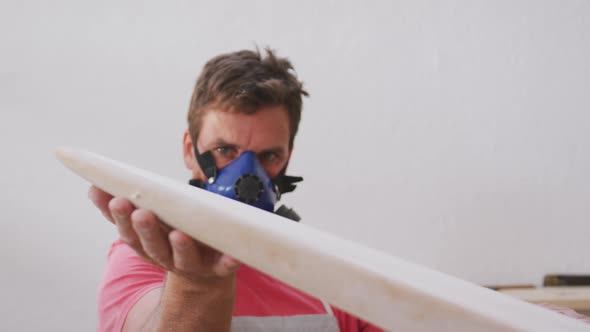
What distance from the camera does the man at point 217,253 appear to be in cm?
38

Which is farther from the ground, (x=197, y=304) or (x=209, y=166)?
(x=209, y=166)

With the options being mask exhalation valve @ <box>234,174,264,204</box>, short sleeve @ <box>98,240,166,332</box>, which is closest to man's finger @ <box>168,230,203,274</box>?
short sleeve @ <box>98,240,166,332</box>

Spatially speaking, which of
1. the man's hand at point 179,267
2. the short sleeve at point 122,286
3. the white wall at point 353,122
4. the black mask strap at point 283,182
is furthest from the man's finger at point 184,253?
the white wall at point 353,122

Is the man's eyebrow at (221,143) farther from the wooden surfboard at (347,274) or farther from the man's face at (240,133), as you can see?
the wooden surfboard at (347,274)

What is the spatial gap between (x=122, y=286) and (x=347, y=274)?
511mm

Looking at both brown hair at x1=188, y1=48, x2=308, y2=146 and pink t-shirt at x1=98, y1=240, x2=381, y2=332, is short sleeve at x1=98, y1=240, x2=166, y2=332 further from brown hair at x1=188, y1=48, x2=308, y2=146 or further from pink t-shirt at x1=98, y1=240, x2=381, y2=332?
brown hair at x1=188, y1=48, x2=308, y2=146

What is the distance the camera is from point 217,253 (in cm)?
39

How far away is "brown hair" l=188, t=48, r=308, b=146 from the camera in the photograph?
2.82 feet

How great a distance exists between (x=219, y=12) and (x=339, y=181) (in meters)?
0.67

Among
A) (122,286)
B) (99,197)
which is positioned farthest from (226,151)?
(99,197)

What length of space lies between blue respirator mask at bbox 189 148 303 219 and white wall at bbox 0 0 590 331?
395mm

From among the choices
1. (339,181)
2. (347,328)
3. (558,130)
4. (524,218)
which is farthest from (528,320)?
(558,130)

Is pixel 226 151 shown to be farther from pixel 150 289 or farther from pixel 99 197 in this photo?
pixel 99 197

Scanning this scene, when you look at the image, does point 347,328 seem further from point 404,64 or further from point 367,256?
point 404,64
